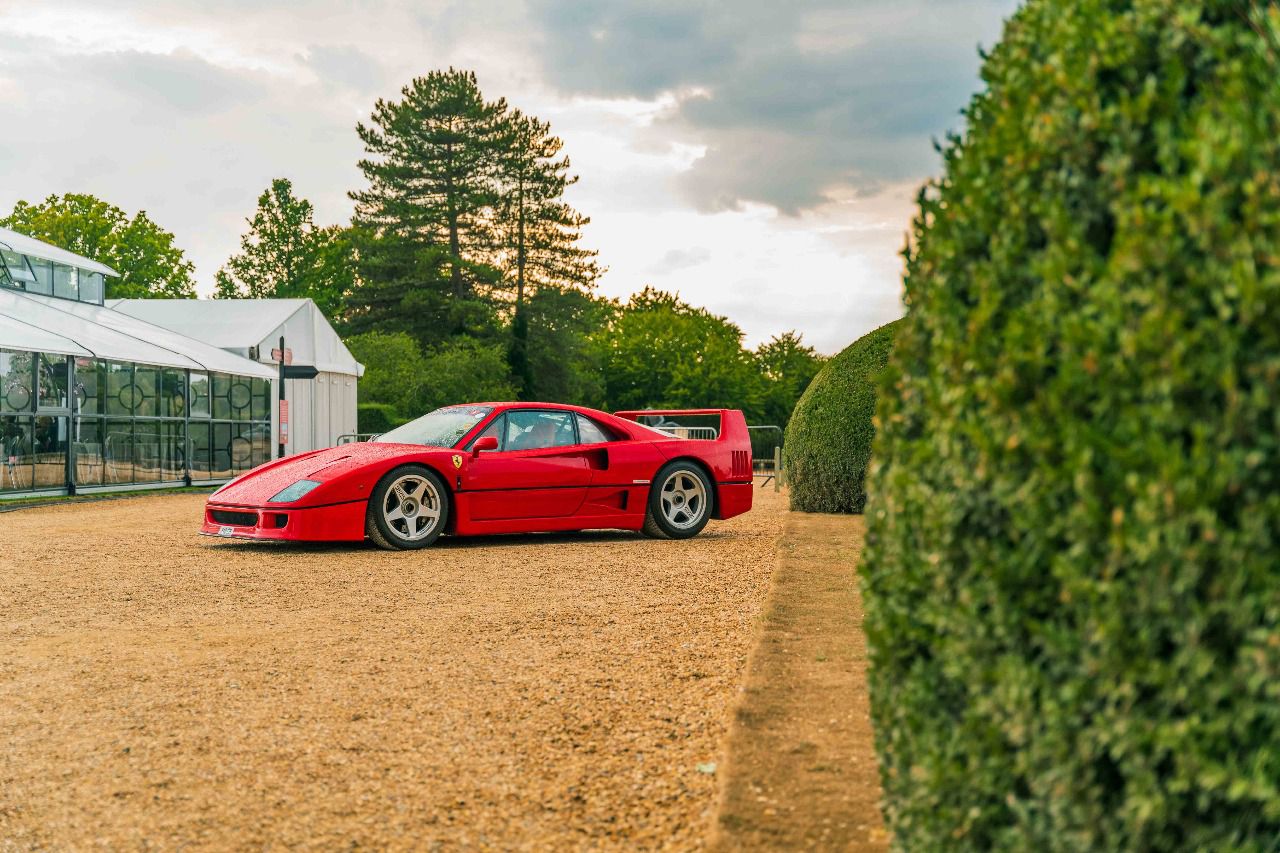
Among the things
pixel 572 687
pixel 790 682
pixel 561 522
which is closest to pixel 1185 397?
pixel 790 682

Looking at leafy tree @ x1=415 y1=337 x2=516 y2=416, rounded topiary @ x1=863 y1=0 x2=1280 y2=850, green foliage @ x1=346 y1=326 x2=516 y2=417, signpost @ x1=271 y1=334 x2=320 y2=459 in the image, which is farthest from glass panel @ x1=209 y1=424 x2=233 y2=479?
rounded topiary @ x1=863 y1=0 x2=1280 y2=850

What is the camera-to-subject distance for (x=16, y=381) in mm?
18844

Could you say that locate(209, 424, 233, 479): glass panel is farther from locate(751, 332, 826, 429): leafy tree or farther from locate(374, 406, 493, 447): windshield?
locate(751, 332, 826, 429): leafy tree

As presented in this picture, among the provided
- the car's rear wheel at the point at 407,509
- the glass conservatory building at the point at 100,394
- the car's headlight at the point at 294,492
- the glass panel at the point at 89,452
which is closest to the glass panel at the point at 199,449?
the glass conservatory building at the point at 100,394

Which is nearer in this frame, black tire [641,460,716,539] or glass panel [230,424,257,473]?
black tire [641,460,716,539]

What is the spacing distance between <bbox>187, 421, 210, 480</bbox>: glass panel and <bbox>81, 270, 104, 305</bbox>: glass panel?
495 centimetres

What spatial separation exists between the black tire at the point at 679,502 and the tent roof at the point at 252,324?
19963 mm

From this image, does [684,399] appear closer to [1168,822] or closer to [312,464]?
[312,464]

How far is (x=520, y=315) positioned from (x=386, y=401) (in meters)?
10.1

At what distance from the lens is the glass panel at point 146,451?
21.8 m

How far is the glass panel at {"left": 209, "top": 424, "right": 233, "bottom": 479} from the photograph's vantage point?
24.5 metres

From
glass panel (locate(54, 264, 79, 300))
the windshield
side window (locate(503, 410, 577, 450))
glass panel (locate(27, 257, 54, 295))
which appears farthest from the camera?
glass panel (locate(54, 264, 79, 300))

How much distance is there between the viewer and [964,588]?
205 cm

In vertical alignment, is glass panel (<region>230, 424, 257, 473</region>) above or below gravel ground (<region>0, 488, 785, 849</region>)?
above
